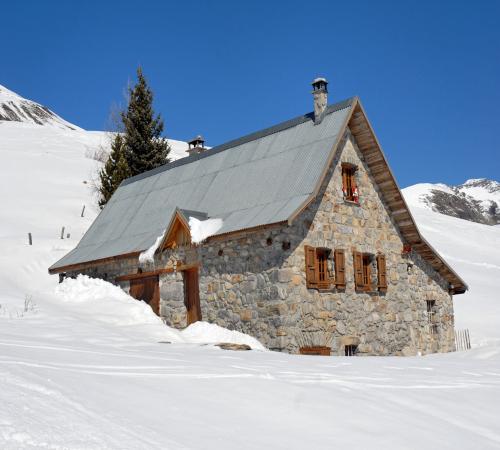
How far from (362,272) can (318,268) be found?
6.02 ft

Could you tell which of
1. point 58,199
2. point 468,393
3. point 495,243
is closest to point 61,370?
point 468,393

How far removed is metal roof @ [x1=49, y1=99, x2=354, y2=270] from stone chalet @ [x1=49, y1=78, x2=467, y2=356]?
5 cm

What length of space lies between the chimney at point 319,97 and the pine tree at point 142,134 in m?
17.2

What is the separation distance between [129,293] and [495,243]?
35622mm

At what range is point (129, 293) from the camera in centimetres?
1934

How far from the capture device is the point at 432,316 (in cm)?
2014

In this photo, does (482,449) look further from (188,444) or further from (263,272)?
(263,272)

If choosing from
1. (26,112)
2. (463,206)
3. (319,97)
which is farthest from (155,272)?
(26,112)

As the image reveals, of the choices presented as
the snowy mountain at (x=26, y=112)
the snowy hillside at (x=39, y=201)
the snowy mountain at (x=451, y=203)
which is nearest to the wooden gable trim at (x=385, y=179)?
the snowy hillside at (x=39, y=201)

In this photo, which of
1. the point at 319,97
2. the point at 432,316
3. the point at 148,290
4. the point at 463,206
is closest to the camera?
the point at 319,97

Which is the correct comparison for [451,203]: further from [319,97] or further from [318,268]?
[318,268]

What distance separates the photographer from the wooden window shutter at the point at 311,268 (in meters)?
15.5

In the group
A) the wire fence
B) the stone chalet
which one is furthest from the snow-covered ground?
the wire fence

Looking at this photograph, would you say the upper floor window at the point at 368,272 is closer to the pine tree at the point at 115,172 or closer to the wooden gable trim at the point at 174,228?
the wooden gable trim at the point at 174,228
